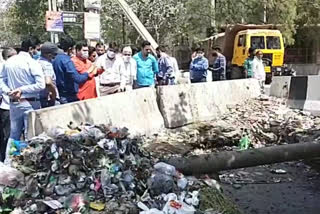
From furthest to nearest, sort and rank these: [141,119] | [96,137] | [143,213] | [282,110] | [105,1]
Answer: [105,1] → [282,110] → [141,119] → [96,137] → [143,213]

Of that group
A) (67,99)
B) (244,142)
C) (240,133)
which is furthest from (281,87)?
(67,99)

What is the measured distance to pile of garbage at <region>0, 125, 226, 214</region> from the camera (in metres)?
4.52

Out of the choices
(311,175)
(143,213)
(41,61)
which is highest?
(41,61)

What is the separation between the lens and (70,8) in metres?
48.2

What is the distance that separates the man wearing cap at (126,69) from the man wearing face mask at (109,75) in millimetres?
62

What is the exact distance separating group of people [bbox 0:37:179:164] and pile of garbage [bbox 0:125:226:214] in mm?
2066

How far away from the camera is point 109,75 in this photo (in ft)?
35.4

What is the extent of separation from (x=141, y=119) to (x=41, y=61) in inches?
109

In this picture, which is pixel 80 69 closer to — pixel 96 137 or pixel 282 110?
pixel 96 137

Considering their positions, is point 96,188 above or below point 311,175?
above

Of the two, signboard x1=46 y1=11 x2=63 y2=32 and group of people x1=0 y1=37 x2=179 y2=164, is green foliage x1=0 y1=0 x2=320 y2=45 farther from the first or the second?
group of people x1=0 y1=37 x2=179 y2=164

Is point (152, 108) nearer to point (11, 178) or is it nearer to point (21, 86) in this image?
point (21, 86)

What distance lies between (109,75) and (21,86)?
3.41 meters

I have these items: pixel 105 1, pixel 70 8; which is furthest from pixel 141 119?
pixel 70 8
